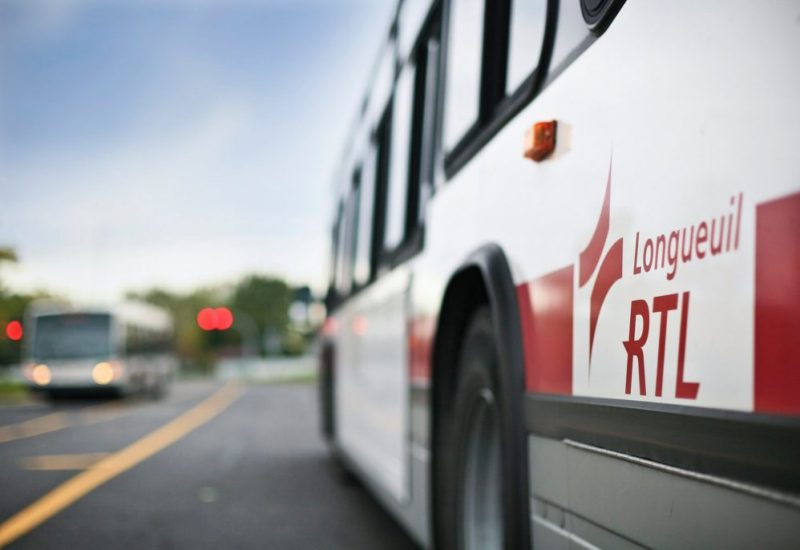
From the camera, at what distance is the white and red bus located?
66.3 inches

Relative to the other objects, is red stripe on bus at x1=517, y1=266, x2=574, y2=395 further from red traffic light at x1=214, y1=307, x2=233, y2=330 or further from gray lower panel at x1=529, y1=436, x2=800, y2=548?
red traffic light at x1=214, y1=307, x2=233, y2=330

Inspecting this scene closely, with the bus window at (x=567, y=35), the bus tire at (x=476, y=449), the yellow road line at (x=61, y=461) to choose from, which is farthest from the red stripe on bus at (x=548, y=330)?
the yellow road line at (x=61, y=461)

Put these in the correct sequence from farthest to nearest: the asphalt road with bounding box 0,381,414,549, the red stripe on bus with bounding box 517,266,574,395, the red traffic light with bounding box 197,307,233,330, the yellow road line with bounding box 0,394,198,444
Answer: the red traffic light with bounding box 197,307,233,330, the yellow road line with bounding box 0,394,198,444, the asphalt road with bounding box 0,381,414,549, the red stripe on bus with bounding box 517,266,574,395

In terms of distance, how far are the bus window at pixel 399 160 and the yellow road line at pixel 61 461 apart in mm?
5459

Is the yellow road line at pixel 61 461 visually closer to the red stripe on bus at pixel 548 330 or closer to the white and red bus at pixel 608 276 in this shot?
the white and red bus at pixel 608 276

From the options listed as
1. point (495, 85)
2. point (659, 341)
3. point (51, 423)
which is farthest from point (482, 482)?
point (51, 423)

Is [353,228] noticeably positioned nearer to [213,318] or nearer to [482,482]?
[482,482]

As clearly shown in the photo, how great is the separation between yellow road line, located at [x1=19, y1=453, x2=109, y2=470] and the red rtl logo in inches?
343

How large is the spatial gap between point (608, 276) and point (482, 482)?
153 cm

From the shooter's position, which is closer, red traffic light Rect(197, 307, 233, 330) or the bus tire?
the bus tire

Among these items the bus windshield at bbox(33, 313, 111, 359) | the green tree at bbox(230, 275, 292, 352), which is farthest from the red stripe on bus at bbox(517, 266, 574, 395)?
the green tree at bbox(230, 275, 292, 352)

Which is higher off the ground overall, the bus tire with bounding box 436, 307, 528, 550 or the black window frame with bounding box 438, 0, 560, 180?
the black window frame with bounding box 438, 0, 560, 180

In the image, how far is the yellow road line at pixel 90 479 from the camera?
262 inches

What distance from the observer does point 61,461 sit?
10859 millimetres
